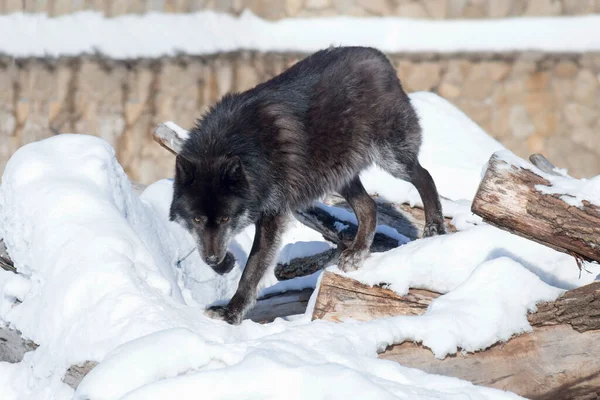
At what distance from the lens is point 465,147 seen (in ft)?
25.6

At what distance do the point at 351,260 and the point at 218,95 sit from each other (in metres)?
5.41

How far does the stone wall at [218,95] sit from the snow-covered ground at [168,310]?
4.46 m

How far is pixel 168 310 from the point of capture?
4.10m

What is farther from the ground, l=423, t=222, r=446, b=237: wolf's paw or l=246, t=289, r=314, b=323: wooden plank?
l=423, t=222, r=446, b=237: wolf's paw

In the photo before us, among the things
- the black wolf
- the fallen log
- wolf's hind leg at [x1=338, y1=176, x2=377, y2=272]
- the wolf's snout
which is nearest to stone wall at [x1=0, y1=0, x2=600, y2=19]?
the black wolf

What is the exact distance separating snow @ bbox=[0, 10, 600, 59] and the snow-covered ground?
457cm

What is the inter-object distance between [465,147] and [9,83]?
6071 millimetres

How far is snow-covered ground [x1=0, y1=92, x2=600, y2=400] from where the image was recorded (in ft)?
10.5

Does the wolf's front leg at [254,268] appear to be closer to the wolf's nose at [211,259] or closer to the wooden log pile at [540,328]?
the wolf's nose at [211,259]

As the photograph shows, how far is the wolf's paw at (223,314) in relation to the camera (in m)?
4.98

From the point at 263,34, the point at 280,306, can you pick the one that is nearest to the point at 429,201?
the point at 280,306

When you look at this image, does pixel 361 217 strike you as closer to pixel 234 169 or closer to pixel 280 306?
pixel 280 306

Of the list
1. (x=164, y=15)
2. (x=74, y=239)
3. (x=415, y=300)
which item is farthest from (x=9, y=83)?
(x=415, y=300)

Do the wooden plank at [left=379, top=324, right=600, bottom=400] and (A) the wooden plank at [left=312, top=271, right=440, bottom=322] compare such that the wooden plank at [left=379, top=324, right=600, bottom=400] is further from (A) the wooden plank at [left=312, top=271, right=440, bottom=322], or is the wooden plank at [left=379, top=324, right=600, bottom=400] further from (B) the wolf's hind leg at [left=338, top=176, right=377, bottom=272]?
(B) the wolf's hind leg at [left=338, top=176, right=377, bottom=272]
